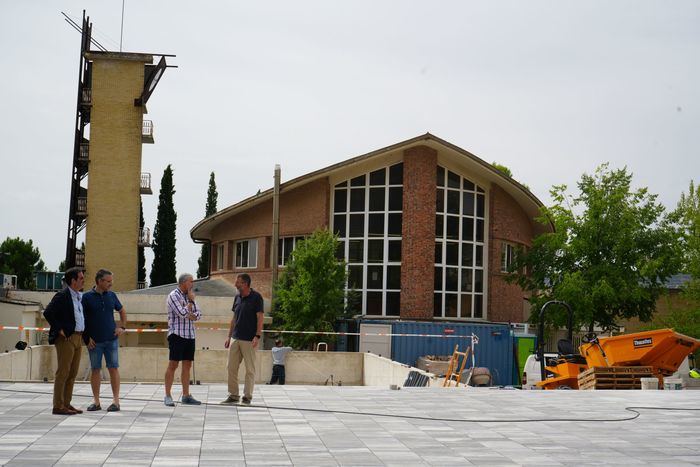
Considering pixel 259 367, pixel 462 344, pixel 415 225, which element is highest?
pixel 415 225

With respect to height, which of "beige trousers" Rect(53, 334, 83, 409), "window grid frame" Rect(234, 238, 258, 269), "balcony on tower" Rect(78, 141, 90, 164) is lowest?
"beige trousers" Rect(53, 334, 83, 409)

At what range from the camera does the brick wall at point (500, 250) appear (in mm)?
42719

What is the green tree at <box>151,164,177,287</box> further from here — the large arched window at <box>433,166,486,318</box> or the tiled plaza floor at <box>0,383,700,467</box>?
the tiled plaza floor at <box>0,383,700,467</box>

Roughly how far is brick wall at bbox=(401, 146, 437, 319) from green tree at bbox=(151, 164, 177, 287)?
29.5 meters

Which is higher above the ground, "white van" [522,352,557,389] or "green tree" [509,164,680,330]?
"green tree" [509,164,680,330]

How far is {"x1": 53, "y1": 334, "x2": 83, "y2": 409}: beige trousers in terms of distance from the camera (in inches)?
440

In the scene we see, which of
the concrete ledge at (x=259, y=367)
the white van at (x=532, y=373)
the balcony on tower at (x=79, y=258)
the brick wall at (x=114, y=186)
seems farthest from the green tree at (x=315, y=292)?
the balcony on tower at (x=79, y=258)

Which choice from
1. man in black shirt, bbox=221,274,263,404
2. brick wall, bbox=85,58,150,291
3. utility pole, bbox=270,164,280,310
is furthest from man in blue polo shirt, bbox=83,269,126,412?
brick wall, bbox=85,58,150,291

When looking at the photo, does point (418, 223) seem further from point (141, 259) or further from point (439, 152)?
point (141, 259)

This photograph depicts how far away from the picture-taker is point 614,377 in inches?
780

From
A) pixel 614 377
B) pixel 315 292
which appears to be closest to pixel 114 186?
pixel 315 292

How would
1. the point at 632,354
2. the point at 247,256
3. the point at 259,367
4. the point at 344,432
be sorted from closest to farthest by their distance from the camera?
the point at 344,432 → the point at 632,354 → the point at 259,367 → the point at 247,256

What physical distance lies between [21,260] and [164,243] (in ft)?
82.1

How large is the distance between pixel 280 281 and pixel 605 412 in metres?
28.8
